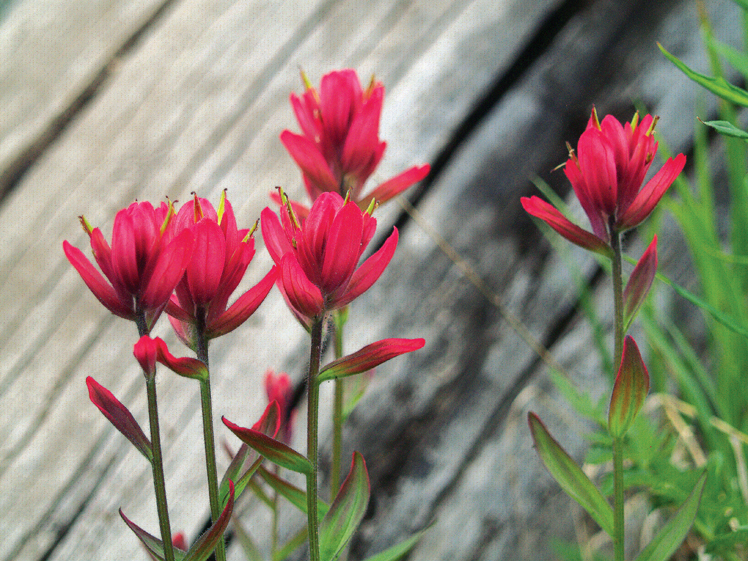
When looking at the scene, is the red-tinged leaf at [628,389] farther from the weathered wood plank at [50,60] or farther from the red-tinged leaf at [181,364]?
the weathered wood plank at [50,60]

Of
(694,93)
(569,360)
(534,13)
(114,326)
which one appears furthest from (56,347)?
(694,93)

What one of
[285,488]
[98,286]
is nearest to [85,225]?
[98,286]

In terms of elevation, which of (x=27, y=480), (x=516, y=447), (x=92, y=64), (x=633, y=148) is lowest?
(x=516, y=447)

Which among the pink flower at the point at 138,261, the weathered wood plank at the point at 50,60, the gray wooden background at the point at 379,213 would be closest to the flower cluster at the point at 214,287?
the pink flower at the point at 138,261

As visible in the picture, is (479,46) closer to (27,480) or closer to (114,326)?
(114,326)

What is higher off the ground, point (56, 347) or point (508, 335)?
point (56, 347)

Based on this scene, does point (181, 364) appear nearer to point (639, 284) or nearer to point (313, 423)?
point (313, 423)
